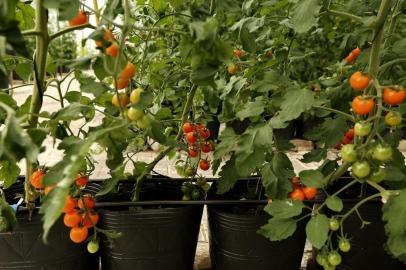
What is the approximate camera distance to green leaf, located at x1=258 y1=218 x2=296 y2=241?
0.95m

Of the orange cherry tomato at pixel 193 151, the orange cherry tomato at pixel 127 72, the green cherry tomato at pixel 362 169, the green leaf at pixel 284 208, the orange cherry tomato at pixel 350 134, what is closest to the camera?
the orange cherry tomato at pixel 127 72

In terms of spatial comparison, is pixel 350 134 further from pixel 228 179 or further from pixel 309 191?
pixel 228 179

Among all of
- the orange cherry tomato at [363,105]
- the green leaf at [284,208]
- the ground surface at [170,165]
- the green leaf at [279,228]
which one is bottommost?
the ground surface at [170,165]

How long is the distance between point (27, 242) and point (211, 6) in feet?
2.57

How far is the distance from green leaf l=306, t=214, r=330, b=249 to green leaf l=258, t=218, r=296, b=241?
0.21 ft

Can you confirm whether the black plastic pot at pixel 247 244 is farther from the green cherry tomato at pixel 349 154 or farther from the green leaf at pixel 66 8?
the green leaf at pixel 66 8

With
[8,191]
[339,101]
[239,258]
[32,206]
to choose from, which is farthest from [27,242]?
[339,101]

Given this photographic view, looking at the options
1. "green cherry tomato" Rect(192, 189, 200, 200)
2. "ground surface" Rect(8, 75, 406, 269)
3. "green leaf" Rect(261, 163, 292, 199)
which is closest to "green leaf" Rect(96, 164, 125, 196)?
"ground surface" Rect(8, 75, 406, 269)

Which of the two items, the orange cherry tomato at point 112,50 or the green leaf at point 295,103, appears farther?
the green leaf at point 295,103

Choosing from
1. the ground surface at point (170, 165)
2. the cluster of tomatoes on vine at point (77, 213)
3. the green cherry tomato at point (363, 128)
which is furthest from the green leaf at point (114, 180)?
the green cherry tomato at point (363, 128)

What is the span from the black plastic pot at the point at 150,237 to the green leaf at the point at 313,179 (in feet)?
1.19

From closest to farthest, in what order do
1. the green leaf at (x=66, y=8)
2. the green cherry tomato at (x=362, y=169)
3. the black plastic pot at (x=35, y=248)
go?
the green leaf at (x=66, y=8) < the green cherry tomato at (x=362, y=169) < the black plastic pot at (x=35, y=248)

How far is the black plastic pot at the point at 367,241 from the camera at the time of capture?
3.77 feet

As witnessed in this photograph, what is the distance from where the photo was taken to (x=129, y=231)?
1.11 m
